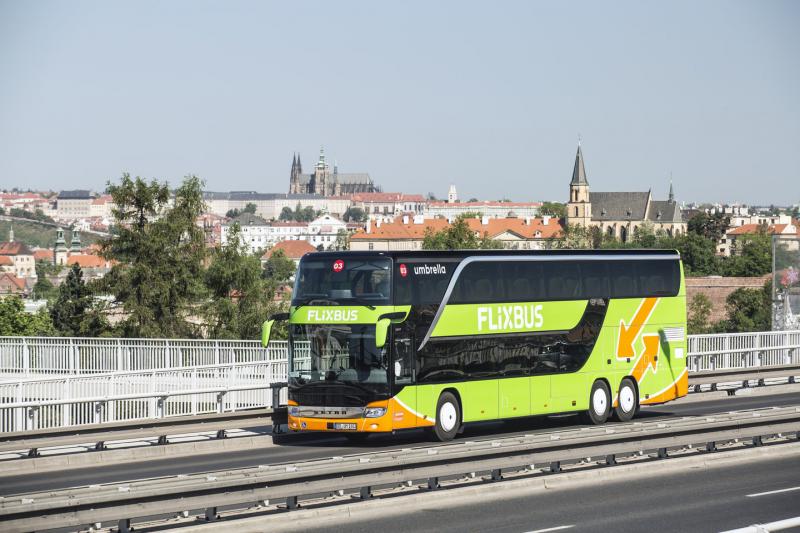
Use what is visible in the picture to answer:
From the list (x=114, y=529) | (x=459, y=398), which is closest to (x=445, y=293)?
(x=459, y=398)

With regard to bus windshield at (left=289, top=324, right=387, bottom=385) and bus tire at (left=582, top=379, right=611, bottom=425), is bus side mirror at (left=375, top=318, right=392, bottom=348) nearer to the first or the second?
bus windshield at (left=289, top=324, right=387, bottom=385)

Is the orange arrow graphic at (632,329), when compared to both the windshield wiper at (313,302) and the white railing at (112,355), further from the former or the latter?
the white railing at (112,355)

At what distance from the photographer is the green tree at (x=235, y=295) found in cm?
5262

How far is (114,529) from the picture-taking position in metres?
13.4

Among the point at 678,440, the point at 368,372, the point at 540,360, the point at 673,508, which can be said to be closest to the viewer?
the point at 673,508

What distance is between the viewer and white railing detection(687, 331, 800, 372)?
35.5m

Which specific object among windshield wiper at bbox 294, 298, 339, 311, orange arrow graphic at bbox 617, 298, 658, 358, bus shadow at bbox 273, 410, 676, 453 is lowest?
bus shadow at bbox 273, 410, 676, 453

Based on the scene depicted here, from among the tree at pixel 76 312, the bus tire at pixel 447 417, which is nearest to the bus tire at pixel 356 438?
the bus tire at pixel 447 417

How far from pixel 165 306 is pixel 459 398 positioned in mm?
29455

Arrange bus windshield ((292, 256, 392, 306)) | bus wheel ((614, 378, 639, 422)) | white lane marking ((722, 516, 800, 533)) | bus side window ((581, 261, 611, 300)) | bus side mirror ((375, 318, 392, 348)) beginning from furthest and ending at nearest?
1. bus wheel ((614, 378, 639, 422))
2. bus side window ((581, 261, 611, 300))
3. bus windshield ((292, 256, 392, 306))
4. bus side mirror ((375, 318, 392, 348))
5. white lane marking ((722, 516, 800, 533))

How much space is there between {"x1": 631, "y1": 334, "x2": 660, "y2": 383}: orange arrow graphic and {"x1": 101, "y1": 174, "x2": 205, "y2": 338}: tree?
87.9 ft

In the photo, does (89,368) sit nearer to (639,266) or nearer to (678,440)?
(639,266)

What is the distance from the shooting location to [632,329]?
85.1ft

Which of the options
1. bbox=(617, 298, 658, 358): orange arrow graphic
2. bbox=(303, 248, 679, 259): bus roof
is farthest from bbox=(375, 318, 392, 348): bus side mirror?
bbox=(617, 298, 658, 358): orange arrow graphic
